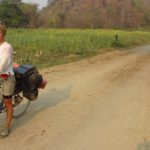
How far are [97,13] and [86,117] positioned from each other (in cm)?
8838

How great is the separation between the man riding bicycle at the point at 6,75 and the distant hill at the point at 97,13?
71277 mm

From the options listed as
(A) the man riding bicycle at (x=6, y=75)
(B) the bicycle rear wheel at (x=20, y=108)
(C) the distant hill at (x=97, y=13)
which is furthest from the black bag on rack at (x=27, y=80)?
(C) the distant hill at (x=97, y=13)

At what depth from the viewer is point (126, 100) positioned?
8.92 m

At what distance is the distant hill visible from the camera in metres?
83.0

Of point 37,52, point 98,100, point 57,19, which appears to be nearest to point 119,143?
point 98,100

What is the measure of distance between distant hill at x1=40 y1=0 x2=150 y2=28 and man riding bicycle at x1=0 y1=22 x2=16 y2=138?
71.3 meters

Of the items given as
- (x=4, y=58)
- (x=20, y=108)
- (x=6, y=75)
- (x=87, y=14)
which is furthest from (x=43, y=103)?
(x=87, y=14)

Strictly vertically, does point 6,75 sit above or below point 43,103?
above

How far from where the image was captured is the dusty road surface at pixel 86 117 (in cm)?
589

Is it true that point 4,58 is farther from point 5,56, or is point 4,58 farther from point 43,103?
point 43,103

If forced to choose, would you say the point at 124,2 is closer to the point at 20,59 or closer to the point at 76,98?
the point at 20,59

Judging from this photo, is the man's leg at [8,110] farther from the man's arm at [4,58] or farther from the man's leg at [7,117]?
the man's arm at [4,58]

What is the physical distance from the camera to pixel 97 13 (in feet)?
309

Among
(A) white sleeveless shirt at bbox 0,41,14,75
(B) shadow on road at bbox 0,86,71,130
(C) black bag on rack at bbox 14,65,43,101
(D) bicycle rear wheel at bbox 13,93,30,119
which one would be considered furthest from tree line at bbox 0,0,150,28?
(A) white sleeveless shirt at bbox 0,41,14,75
